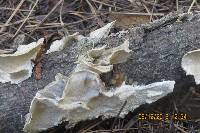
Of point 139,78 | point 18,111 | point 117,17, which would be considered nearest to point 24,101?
point 18,111

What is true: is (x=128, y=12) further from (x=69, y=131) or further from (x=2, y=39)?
(x=69, y=131)
